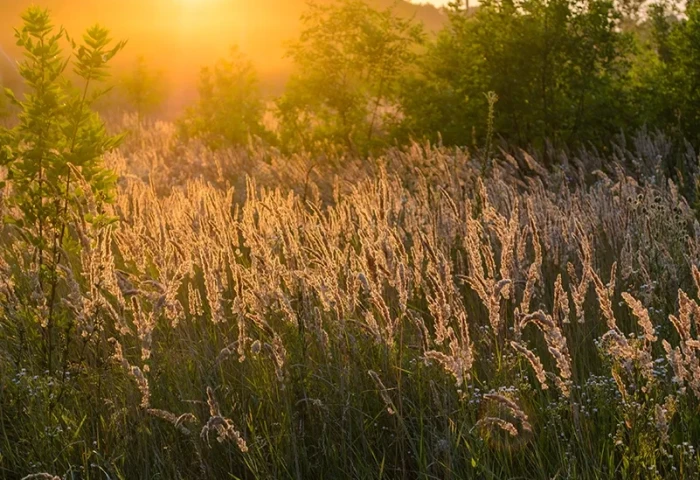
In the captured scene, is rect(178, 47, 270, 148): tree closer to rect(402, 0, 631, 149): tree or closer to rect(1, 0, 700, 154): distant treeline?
rect(1, 0, 700, 154): distant treeline

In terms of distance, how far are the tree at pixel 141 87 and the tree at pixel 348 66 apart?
15.9 metres

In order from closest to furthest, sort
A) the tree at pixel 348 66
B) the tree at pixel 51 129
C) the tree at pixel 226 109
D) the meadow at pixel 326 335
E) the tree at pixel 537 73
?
1. the meadow at pixel 326 335
2. the tree at pixel 51 129
3. the tree at pixel 537 73
4. the tree at pixel 348 66
5. the tree at pixel 226 109

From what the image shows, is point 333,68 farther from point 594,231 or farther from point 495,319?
point 495,319

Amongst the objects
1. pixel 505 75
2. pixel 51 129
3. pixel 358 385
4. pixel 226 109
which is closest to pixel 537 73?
pixel 505 75

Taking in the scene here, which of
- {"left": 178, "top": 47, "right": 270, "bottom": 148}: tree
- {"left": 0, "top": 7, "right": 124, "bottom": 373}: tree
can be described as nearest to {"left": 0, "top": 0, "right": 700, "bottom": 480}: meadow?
{"left": 0, "top": 7, "right": 124, "bottom": 373}: tree

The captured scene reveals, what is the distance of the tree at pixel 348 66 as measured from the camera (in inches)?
525

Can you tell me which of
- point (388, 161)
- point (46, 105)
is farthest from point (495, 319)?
point (388, 161)

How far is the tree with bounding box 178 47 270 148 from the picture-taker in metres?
16.5

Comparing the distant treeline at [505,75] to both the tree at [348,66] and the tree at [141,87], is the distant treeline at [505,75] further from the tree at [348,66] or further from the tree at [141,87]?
the tree at [141,87]

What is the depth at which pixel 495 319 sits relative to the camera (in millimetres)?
2816

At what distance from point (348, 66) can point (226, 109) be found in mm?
4131

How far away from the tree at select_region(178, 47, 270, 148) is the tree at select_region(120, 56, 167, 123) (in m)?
11.3

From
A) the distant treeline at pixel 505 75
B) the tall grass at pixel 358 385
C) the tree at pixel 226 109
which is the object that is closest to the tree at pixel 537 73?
the distant treeline at pixel 505 75

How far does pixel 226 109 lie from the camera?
16.9 m
